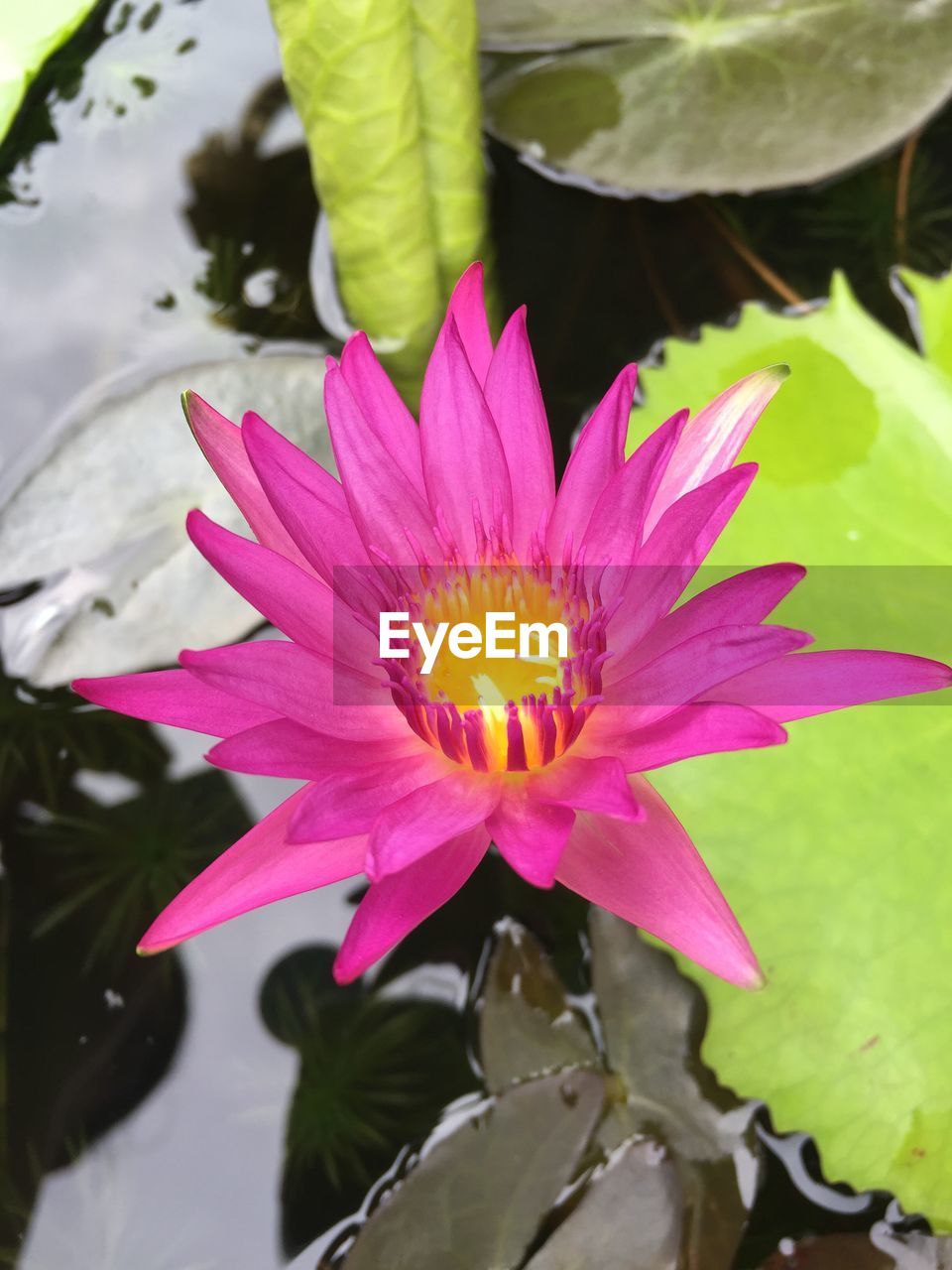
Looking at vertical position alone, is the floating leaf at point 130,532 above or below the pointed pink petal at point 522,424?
below

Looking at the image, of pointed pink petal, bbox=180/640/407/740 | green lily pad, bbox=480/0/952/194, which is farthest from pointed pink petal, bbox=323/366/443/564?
green lily pad, bbox=480/0/952/194

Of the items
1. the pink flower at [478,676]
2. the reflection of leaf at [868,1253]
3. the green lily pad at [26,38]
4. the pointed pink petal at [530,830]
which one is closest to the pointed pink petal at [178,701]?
the pink flower at [478,676]

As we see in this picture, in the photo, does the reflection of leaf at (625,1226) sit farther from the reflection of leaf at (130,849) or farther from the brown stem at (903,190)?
the brown stem at (903,190)

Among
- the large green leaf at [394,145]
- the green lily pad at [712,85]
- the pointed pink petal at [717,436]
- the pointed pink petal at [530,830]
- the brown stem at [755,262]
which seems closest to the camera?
the pointed pink petal at [530,830]

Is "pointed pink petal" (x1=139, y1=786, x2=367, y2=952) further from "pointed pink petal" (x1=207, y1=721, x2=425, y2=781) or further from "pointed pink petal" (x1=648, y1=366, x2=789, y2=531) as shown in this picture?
"pointed pink petal" (x1=648, y1=366, x2=789, y2=531)

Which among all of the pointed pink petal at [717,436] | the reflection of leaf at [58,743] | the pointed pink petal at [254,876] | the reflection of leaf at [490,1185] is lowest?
the reflection of leaf at [490,1185]

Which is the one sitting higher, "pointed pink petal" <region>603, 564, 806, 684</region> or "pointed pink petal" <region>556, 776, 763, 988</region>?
"pointed pink petal" <region>603, 564, 806, 684</region>

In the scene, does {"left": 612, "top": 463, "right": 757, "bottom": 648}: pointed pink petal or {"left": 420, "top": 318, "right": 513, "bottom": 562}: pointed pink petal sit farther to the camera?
{"left": 420, "top": 318, "right": 513, "bottom": 562}: pointed pink petal

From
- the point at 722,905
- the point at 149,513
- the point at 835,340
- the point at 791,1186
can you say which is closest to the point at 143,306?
the point at 149,513
